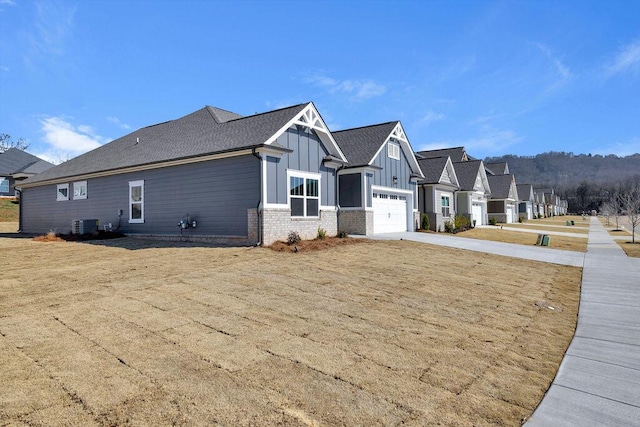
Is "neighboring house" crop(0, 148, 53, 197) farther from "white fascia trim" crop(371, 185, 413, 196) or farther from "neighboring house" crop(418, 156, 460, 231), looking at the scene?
"neighboring house" crop(418, 156, 460, 231)

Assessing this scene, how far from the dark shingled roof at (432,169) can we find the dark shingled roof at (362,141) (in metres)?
6.51

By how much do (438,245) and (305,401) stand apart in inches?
548

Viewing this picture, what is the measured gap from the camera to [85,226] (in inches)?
723

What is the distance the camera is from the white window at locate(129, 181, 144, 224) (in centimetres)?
1728

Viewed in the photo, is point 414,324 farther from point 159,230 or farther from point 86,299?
point 159,230

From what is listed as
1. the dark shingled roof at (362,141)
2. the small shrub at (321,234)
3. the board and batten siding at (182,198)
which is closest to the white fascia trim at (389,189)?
the dark shingled roof at (362,141)

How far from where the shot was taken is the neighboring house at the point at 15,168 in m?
41.5

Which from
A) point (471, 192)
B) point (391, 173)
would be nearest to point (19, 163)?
point (391, 173)

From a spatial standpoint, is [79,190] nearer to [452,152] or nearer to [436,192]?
[436,192]

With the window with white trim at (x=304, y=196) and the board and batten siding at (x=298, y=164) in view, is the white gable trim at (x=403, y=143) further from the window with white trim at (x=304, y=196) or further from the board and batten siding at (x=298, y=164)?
the window with white trim at (x=304, y=196)

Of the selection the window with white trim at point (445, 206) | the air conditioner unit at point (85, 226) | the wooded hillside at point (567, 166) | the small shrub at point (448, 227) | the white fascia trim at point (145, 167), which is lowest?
the small shrub at point (448, 227)

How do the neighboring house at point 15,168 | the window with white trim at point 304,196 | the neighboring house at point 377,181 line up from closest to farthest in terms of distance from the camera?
1. the window with white trim at point 304,196
2. the neighboring house at point 377,181
3. the neighboring house at point 15,168

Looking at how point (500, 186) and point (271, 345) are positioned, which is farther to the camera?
point (500, 186)

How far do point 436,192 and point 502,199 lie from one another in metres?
20.6
